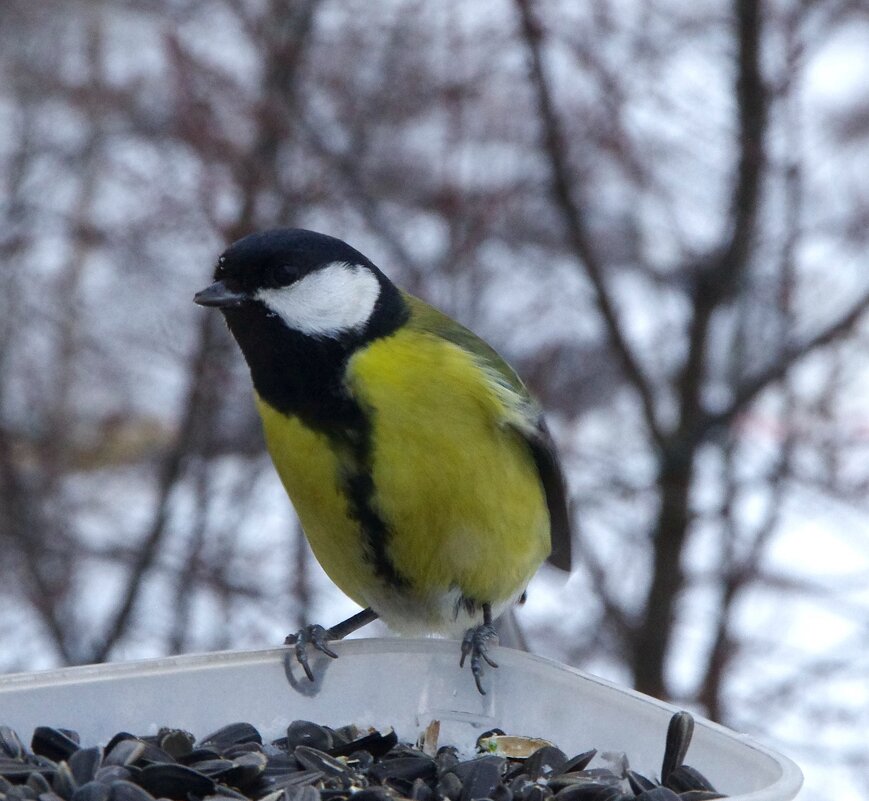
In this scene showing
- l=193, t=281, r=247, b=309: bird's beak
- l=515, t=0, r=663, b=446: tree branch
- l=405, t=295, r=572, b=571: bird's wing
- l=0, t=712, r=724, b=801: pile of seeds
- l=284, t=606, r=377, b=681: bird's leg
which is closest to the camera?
l=0, t=712, r=724, b=801: pile of seeds

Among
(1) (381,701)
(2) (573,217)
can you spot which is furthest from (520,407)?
(2) (573,217)

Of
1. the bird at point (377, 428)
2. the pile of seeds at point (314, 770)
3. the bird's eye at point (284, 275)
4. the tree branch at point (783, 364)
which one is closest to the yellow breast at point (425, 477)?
the bird at point (377, 428)

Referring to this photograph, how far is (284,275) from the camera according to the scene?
2.26m

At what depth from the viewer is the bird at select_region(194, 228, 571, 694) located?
88.0 inches

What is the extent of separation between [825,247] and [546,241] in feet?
2.36

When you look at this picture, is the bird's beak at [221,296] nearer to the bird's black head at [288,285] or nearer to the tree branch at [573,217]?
the bird's black head at [288,285]

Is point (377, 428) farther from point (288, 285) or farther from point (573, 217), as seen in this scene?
point (573, 217)

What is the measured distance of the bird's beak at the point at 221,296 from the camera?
2211 millimetres

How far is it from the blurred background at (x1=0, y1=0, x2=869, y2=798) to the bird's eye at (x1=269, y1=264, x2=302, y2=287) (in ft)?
3.50

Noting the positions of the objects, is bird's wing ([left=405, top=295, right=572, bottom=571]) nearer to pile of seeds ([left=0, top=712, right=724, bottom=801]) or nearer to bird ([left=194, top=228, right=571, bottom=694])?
bird ([left=194, top=228, right=571, bottom=694])

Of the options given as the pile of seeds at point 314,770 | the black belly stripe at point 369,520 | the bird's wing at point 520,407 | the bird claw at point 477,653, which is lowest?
the pile of seeds at point 314,770

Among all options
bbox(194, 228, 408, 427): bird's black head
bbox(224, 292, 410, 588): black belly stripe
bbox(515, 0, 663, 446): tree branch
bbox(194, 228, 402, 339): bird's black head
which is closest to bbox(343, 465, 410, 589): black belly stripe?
bbox(224, 292, 410, 588): black belly stripe

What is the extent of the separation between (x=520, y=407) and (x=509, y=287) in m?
1.23

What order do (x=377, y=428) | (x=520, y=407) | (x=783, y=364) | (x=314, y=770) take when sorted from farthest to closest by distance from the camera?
(x=783, y=364), (x=520, y=407), (x=377, y=428), (x=314, y=770)
